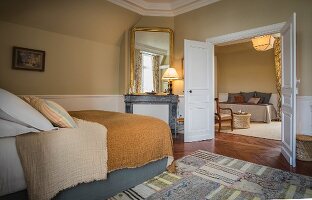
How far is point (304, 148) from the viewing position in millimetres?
2773

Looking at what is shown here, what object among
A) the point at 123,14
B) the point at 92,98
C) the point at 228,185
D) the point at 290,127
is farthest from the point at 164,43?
the point at 228,185

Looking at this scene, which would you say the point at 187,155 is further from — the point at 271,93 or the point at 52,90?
the point at 271,93

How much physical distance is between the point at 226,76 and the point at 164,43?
15.7 feet

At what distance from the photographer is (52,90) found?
3742 millimetres

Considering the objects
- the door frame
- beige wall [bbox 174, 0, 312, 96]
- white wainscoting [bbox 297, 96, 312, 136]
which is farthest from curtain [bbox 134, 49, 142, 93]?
white wainscoting [bbox 297, 96, 312, 136]

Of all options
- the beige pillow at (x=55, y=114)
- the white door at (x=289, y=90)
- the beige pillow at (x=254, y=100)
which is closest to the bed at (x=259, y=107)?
the beige pillow at (x=254, y=100)

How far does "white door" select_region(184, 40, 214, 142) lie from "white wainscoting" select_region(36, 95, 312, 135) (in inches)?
26.0

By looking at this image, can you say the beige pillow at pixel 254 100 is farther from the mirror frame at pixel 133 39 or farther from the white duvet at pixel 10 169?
the white duvet at pixel 10 169

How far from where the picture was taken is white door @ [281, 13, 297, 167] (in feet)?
8.50

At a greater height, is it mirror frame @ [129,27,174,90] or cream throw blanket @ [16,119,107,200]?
mirror frame @ [129,27,174,90]

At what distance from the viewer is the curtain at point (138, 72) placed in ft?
15.4

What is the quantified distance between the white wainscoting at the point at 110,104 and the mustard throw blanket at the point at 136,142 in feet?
7.58

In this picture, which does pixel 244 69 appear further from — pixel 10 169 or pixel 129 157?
pixel 10 169

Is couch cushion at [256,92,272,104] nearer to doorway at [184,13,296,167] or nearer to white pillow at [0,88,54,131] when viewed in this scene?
doorway at [184,13,296,167]
